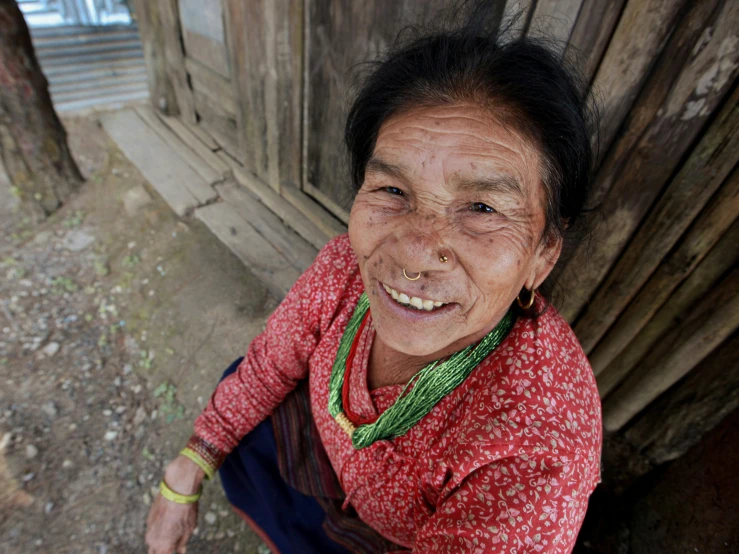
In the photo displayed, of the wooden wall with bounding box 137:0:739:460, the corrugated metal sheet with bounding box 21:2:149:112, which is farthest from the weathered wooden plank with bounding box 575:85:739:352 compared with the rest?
the corrugated metal sheet with bounding box 21:2:149:112

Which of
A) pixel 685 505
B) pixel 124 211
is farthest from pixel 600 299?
pixel 124 211

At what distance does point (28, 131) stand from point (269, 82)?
2015 mm

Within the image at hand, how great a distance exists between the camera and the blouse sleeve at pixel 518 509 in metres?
0.92

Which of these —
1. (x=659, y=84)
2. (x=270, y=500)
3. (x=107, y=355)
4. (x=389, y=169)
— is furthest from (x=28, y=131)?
(x=659, y=84)

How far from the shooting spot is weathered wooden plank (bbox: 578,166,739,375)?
1288 millimetres

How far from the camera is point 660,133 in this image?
132cm

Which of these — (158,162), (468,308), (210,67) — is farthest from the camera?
(158,162)

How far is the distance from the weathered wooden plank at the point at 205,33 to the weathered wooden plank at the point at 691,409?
3.56m

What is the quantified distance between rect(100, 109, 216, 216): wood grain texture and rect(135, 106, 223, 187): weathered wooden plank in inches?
1.3

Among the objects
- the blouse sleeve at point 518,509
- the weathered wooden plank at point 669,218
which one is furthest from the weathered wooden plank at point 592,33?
the blouse sleeve at point 518,509

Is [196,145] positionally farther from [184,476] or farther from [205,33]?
[184,476]

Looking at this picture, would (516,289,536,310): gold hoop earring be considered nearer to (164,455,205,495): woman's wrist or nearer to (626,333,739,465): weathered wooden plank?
(626,333,739,465): weathered wooden plank

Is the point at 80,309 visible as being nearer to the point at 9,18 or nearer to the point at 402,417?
the point at 9,18

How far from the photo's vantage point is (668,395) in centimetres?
170
